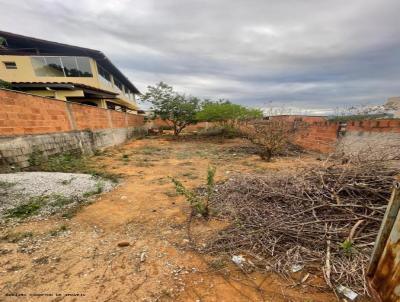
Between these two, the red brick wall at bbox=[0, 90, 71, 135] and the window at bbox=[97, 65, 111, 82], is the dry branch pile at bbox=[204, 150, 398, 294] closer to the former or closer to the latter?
the red brick wall at bbox=[0, 90, 71, 135]

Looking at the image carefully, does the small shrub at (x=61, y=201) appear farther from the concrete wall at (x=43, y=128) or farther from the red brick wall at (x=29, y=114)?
the red brick wall at (x=29, y=114)

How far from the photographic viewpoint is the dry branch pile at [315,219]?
2010 millimetres

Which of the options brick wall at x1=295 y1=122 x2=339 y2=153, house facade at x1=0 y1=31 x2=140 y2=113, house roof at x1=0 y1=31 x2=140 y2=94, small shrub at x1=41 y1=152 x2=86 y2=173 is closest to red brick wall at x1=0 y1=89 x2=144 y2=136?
small shrub at x1=41 y1=152 x2=86 y2=173

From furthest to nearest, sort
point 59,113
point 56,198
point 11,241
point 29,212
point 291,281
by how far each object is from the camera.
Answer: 1. point 59,113
2. point 56,198
3. point 29,212
4. point 11,241
5. point 291,281

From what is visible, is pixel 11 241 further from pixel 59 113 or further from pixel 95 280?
pixel 59 113

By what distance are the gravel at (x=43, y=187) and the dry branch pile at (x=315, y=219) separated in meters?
2.65

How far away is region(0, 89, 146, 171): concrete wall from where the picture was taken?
4566 mm

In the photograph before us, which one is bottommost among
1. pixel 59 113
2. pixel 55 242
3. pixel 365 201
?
pixel 55 242

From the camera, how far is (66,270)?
2027 millimetres

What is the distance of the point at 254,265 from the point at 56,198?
3.56 m

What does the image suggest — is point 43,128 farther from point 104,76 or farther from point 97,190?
point 104,76

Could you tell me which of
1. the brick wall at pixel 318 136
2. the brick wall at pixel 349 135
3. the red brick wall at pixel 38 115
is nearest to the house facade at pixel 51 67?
the red brick wall at pixel 38 115

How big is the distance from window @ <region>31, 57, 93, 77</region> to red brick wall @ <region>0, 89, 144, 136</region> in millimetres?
7947

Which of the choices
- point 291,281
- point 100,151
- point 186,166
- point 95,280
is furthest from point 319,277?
point 100,151
